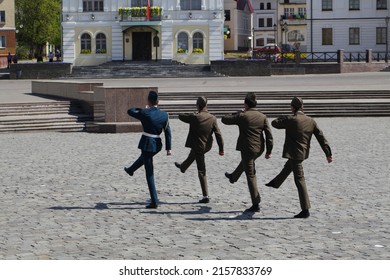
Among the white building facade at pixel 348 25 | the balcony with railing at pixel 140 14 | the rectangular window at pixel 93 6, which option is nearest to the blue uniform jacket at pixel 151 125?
the balcony with railing at pixel 140 14

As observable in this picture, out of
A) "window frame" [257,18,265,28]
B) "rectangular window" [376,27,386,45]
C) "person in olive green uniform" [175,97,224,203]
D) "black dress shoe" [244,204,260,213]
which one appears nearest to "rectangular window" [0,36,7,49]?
"rectangular window" [376,27,386,45]

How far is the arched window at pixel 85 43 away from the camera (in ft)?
205

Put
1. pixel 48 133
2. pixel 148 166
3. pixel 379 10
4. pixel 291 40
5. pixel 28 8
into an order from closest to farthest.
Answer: pixel 148 166, pixel 48 133, pixel 379 10, pixel 28 8, pixel 291 40

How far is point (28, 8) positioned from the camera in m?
94.9

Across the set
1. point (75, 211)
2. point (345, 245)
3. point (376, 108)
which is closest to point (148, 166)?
point (75, 211)

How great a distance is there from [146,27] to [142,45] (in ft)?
4.12

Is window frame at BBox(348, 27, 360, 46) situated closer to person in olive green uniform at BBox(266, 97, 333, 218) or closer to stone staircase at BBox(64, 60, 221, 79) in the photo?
stone staircase at BBox(64, 60, 221, 79)

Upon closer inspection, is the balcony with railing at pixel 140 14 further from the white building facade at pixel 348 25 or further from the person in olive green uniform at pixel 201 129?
the person in olive green uniform at pixel 201 129

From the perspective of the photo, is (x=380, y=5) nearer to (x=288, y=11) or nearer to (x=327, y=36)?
(x=327, y=36)

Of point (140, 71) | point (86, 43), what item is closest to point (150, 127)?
point (140, 71)

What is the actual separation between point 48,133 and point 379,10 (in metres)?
49.8

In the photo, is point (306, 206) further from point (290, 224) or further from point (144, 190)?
point (144, 190)

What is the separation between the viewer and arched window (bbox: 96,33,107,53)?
206 feet

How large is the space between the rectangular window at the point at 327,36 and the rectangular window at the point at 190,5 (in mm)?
12987
